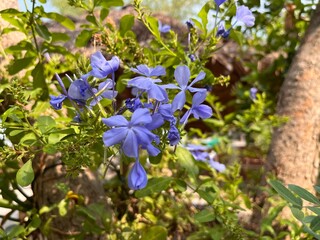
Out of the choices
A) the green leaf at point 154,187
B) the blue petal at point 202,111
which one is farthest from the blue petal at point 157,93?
the green leaf at point 154,187

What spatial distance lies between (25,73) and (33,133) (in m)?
0.52

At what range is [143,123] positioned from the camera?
0.80 meters

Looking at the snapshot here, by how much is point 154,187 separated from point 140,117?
0.48 meters

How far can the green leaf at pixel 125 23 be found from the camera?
1.40 m

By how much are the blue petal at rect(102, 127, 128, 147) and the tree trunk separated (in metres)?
1.06

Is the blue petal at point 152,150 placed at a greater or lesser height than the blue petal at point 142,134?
lesser

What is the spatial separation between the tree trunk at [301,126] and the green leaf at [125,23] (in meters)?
0.69

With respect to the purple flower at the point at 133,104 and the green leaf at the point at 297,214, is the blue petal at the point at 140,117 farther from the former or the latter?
the green leaf at the point at 297,214

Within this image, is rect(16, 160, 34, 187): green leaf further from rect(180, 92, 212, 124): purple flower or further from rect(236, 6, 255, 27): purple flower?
rect(236, 6, 255, 27): purple flower

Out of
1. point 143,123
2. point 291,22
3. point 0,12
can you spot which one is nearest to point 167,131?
point 143,123

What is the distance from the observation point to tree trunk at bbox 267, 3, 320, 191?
1.74 m

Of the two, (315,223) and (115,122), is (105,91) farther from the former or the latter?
(315,223)

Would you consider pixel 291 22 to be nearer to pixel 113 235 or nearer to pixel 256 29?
pixel 256 29

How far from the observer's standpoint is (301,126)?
1787 mm
